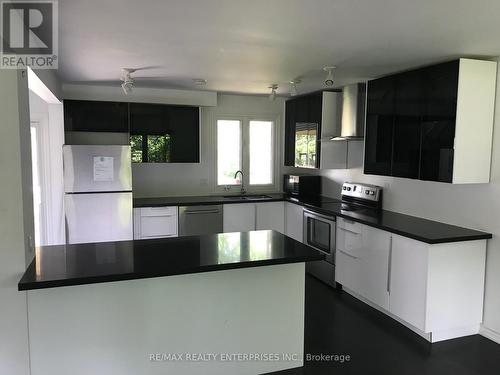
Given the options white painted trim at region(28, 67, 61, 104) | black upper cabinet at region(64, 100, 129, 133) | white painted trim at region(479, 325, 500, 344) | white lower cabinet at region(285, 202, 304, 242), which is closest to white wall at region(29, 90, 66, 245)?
black upper cabinet at region(64, 100, 129, 133)

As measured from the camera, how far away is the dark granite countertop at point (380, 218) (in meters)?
3.14

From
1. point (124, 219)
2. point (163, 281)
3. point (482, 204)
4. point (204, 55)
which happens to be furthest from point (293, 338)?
point (124, 219)

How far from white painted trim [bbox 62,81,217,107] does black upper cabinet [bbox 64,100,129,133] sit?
10 centimetres

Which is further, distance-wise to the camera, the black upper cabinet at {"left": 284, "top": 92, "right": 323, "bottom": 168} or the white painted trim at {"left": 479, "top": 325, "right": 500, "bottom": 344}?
the black upper cabinet at {"left": 284, "top": 92, "right": 323, "bottom": 168}

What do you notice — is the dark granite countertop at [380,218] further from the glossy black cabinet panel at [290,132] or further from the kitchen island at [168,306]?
the kitchen island at [168,306]

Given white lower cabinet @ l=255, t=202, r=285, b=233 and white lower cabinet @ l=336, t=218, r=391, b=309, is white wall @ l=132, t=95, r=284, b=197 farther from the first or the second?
white lower cabinet @ l=336, t=218, r=391, b=309

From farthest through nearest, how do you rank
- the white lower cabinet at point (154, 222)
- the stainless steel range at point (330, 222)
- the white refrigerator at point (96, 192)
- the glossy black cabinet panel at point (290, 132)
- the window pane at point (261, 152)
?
the window pane at point (261, 152)
the glossy black cabinet panel at point (290, 132)
the white lower cabinet at point (154, 222)
the stainless steel range at point (330, 222)
the white refrigerator at point (96, 192)

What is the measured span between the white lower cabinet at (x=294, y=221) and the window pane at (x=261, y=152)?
2.44 feet

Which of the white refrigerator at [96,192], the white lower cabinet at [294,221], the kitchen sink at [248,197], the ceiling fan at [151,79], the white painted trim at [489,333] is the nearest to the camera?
the white painted trim at [489,333]

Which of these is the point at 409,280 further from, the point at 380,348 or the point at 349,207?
the point at 349,207

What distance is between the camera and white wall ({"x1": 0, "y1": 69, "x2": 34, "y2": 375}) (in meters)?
1.94

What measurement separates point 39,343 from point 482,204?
349 cm

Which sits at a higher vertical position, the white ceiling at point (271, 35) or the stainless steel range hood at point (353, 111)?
the white ceiling at point (271, 35)
